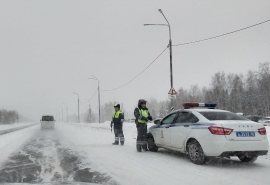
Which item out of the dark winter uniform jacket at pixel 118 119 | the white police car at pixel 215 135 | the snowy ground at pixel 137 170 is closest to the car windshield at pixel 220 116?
the white police car at pixel 215 135

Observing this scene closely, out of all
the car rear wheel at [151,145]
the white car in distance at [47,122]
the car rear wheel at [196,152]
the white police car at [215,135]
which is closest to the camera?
the white police car at [215,135]

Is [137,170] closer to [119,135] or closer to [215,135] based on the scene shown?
[215,135]

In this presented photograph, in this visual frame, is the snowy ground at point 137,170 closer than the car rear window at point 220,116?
Yes

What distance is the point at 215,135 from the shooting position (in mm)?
6602

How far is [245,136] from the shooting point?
6594 mm

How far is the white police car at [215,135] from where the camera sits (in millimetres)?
6527

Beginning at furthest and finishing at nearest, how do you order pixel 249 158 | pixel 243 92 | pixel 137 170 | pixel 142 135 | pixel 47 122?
pixel 243 92
pixel 47 122
pixel 142 135
pixel 249 158
pixel 137 170

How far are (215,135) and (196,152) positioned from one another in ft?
2.72

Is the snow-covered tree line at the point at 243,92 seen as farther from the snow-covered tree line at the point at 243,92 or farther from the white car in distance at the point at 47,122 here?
the white car in distance at the point at 47,122

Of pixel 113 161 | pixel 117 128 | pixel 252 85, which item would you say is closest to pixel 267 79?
pixel 252 85

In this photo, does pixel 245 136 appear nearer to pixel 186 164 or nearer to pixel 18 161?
pixel 186 164

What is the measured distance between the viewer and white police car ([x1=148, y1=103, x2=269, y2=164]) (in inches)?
257

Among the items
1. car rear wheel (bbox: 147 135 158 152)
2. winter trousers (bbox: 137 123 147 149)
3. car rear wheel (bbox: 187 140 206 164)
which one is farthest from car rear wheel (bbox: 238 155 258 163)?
winter trousers (bbox: 137 123 147 149)

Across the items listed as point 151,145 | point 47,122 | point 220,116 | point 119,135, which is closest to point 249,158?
point 220,116
